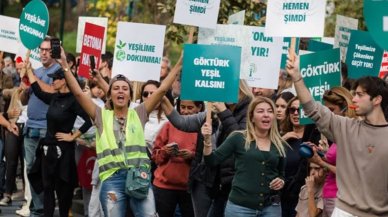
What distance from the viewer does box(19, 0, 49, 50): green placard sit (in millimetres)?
14875

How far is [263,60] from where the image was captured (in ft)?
41.2

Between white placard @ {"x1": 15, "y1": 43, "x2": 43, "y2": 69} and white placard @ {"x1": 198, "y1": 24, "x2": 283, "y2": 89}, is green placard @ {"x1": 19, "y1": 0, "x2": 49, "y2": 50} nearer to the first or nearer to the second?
white placard @ {"x1": 15, "y1": 43, "x2": 43, "y2": 69}

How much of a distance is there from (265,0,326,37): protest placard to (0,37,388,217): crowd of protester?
1.90 ft

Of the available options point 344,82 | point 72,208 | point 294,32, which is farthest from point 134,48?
point 72,208

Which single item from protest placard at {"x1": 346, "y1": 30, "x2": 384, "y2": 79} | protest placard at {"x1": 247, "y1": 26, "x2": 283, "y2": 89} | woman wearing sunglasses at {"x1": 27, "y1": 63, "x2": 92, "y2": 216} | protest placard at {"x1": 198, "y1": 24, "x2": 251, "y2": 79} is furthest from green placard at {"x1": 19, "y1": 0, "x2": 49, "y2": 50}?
protest placard at {"x1": 346, "y1": 30, "x2": 384, "y2": 79}

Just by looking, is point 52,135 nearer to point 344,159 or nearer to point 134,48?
point 134,48

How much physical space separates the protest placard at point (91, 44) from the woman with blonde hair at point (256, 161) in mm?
3554

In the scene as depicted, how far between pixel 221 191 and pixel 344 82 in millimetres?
1884

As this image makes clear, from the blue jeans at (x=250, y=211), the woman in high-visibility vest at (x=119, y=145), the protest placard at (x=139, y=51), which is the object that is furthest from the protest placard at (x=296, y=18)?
the protest placard at (x=139, y=51)

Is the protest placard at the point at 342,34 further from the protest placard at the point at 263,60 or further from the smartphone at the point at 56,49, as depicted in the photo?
the smartphone at the point at 56,49

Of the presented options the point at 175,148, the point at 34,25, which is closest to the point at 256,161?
the point at 175,148

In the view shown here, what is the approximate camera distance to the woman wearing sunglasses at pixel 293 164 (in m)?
11.5

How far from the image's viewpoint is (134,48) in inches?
523

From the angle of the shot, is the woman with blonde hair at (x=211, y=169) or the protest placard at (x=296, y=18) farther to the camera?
the woman with blonde hair at (x=211, y=169)
